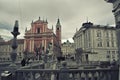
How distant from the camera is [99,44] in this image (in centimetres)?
5528

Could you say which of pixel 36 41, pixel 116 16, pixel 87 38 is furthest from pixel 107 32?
pixel 116 16

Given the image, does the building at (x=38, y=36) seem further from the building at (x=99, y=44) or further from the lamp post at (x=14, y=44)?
the lamp post at (x=14, y=44)

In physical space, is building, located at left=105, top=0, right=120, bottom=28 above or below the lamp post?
above

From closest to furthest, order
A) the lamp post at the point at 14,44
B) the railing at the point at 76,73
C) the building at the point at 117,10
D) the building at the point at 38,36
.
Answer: the railing at the point at 76,73
the building at the point at 117,10
the lamp post at the point at 14,44
the building at the point at 38,36

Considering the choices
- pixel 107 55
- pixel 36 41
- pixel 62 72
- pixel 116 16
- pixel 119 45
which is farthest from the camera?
pixel 36 41

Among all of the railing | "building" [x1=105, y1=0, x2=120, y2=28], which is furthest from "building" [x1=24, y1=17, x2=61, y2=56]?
the railing

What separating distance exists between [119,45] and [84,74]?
358 centimetres

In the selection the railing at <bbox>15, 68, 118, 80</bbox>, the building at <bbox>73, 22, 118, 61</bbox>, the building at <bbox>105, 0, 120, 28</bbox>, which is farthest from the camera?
the building at <bbox>73, 22, 118, 61</bbox>

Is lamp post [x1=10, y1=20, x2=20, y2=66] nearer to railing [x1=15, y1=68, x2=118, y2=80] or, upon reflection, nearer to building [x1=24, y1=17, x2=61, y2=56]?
railing [x1=15, y1=68, x2=118, y2=80]

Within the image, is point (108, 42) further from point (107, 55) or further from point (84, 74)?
point (84, 74)

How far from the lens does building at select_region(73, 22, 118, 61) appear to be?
53.2 m

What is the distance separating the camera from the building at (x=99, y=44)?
53.2 m

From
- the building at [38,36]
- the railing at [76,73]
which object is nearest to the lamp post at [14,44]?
the railing at [76,73]

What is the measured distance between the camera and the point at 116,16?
39.0 ft
